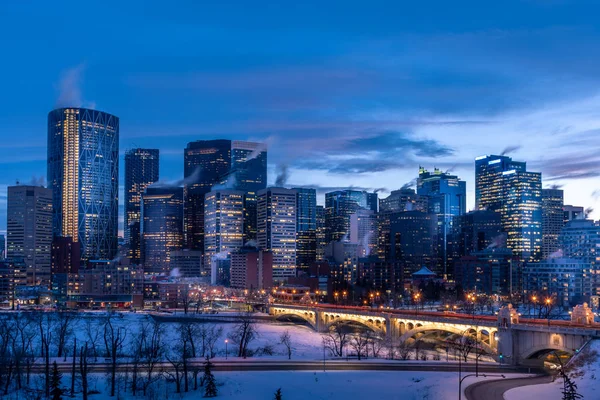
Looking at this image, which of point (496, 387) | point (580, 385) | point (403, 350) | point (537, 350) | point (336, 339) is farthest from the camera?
Result: point (336, 339)

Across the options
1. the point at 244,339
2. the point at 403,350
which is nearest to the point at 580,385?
the point at 403,350

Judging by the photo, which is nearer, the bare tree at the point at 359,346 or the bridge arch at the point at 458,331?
the bridge arch at the point at 458,331

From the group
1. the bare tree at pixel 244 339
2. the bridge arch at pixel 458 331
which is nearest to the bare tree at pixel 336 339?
the bridge arch at pixel 458 331

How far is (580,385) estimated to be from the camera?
218 ft

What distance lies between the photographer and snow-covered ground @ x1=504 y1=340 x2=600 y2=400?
6419cm

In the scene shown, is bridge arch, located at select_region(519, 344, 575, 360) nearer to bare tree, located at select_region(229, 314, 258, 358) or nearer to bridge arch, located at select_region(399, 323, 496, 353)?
bridge arch, located at select_region(399, 323, 496, 353)

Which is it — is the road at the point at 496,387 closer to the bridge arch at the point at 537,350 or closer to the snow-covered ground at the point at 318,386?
the snow-covered ground at the point at 318,386

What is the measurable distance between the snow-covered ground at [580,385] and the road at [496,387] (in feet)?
3.17

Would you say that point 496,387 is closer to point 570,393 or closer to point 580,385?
point 580,385

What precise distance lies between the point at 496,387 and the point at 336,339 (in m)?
61.6

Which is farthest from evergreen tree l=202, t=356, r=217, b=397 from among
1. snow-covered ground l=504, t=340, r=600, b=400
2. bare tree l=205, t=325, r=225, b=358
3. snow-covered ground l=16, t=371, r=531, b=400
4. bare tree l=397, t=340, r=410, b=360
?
bare tree l=397, t=340, r=410, b=360

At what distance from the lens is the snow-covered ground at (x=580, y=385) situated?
64188 millimetres

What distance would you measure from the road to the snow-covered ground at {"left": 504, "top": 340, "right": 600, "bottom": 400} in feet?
3.17

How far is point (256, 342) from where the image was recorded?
12456cm
